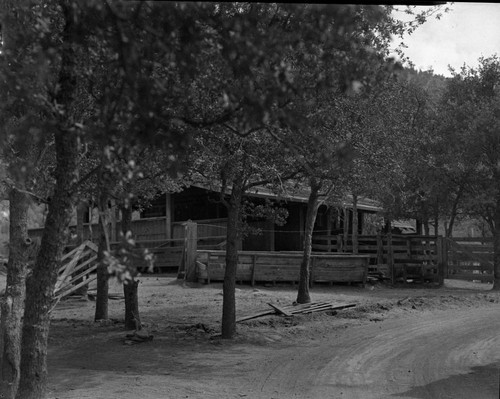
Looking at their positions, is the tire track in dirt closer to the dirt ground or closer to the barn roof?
the dirt ground

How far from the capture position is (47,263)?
5121 millimetres

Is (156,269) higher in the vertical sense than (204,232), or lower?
lower

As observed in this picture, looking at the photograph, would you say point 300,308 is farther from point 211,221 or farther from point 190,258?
point 211,221

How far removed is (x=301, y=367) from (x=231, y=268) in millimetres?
3118

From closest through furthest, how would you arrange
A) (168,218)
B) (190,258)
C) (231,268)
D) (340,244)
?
(231,268)
(190,258)
(340,244)
(168,218)

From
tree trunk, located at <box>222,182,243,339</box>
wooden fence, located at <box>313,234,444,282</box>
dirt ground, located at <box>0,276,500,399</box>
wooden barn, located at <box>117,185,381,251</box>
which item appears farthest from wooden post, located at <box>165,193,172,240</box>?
tree trunk, located at <box>222,182,243,339</box>

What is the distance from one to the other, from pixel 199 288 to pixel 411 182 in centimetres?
957

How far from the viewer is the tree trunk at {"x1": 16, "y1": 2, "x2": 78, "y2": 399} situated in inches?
197

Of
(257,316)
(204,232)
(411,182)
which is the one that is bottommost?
(257,316)

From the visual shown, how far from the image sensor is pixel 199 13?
12.4 ft

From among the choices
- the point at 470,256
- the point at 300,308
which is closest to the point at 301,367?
the point at 300,308

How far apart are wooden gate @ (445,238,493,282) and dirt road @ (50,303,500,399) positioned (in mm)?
8945

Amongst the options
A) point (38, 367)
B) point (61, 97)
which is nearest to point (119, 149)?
point (61, 97)

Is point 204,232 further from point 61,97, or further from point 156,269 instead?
point 61,97
